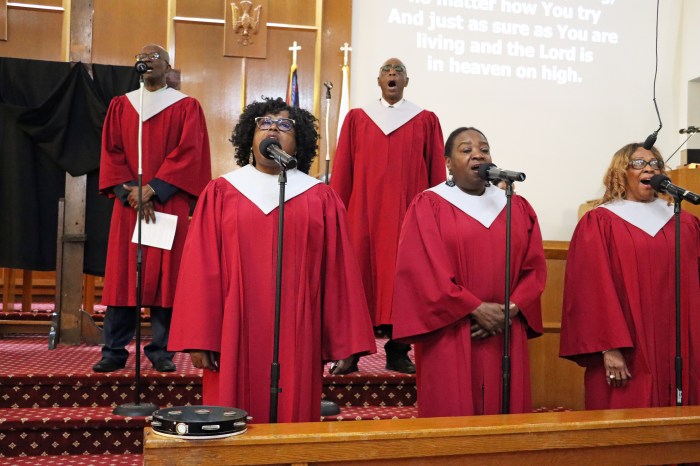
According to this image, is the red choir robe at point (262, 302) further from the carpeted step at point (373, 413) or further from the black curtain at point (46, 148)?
the black curtain at point (46, 148)

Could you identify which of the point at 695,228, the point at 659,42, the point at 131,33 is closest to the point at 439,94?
the point at 659,42

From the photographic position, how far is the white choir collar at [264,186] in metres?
3.24

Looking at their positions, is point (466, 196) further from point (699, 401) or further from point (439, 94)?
point (439, 94)

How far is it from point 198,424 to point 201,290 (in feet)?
2.97

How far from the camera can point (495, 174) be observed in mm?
3297

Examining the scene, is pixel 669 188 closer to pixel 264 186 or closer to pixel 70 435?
pixel 264 186

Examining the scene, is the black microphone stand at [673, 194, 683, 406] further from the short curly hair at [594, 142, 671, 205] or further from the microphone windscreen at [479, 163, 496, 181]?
the microphone windscreen at [479, 163, 496, 181]

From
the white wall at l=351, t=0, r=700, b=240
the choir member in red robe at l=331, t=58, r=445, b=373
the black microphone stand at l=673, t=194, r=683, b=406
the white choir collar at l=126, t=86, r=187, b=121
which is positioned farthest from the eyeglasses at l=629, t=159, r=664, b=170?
the white wall at l=351, t=0, r=700, b=240

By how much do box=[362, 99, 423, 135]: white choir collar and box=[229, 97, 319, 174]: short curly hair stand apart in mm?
1548

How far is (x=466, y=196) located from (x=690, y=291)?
1155 millimetres

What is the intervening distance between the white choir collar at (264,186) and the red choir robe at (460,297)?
0.51 metres

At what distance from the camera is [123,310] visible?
16.0ft

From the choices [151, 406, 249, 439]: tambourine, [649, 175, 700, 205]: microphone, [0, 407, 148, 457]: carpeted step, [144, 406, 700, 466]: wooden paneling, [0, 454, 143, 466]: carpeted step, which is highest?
[649, 175, 700, 205]: microphone

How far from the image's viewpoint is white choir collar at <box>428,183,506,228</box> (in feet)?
11.6
